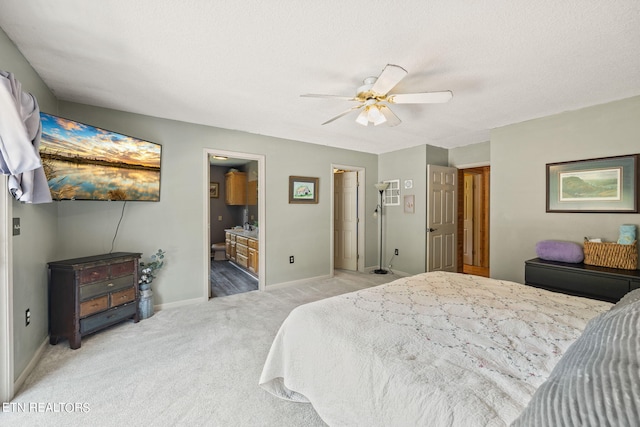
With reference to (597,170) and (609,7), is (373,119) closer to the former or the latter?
(609,7)

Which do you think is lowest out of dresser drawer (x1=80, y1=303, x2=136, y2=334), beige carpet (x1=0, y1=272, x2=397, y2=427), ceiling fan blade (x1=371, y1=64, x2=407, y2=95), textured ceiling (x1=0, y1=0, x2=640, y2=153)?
beige carpet (x1=0, y1=272, x2=397, y2=427)

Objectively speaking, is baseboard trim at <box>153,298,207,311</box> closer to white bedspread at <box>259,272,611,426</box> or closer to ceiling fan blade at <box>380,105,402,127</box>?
white bedspread at <box>259,272,611,426</box>

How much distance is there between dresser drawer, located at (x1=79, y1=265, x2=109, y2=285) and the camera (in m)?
2.32

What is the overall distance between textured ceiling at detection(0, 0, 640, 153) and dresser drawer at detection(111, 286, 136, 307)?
198cm

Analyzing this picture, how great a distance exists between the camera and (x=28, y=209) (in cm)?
200

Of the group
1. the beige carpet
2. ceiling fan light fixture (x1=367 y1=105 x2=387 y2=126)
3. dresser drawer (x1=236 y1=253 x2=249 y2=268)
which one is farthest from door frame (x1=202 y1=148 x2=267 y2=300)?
ceiling fan light fixture (x1=367 y1=105 x2=387 y2=126)

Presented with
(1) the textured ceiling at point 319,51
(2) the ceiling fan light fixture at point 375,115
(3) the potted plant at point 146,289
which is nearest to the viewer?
(1) the textured ceiling at point 319,51

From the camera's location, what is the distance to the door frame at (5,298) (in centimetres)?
161

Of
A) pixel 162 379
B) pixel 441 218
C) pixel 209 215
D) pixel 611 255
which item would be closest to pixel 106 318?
pixel 162 379

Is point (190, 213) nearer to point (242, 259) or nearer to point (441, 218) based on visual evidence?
point (242, 259)

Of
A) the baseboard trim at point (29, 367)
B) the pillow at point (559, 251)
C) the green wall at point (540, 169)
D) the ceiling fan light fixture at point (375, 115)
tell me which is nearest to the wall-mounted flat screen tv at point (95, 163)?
the baseboard trim at point (29, 367)

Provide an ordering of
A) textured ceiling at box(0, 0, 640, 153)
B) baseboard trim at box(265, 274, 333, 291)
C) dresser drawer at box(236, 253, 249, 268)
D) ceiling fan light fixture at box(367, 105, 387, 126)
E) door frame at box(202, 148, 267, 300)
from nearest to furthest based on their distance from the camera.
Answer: textured ceiling at box(0, 0, 640, 153)
ceiling fan light fixture at box(367, 105, 387, 126)
door frame at box(202, 148, 267, 300)
baseboard trim at box(265, 274, 333, 291)
dresser drawer at box(236, 253, 249, 268)

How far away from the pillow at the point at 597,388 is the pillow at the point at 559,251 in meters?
2.62

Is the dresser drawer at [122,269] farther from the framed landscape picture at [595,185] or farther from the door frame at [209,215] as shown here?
the framed landscape picture at [595,185]
